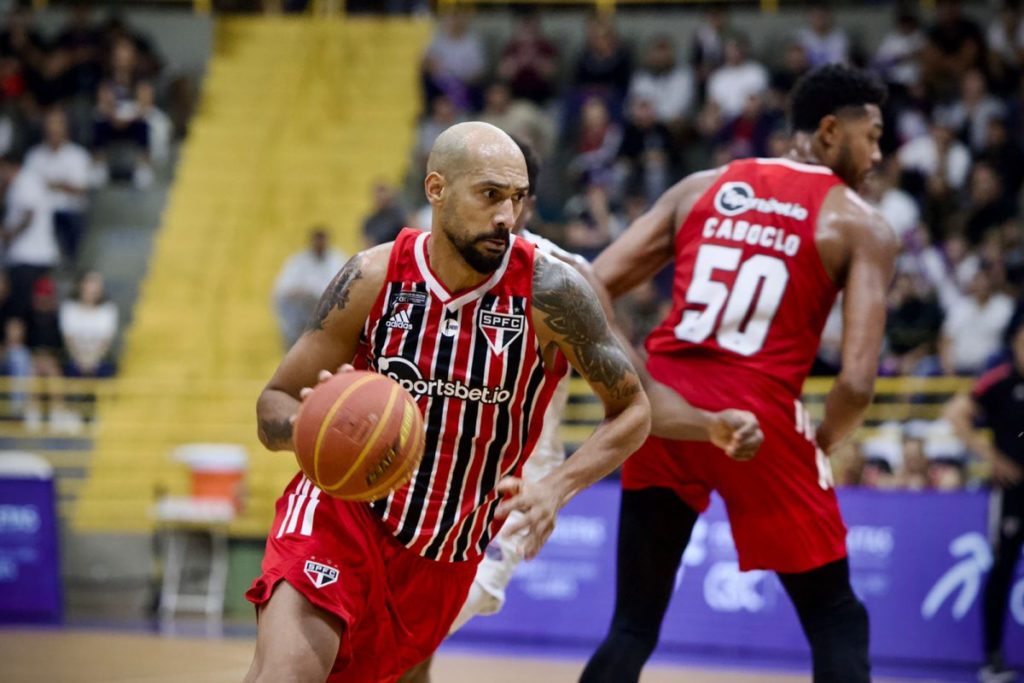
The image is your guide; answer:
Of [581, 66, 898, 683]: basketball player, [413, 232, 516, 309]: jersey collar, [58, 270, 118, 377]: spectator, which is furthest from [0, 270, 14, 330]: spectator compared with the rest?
[413, 232, 516, 309]: jersey collar

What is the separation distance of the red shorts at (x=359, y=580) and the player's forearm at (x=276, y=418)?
20cm

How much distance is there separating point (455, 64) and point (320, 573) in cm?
1338

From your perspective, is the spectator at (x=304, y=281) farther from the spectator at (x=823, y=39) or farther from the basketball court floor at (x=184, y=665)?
the spectator at (x=823, y=39)

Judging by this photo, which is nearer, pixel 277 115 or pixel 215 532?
pixel 215 532

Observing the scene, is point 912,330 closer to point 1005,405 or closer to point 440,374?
point 1005,405

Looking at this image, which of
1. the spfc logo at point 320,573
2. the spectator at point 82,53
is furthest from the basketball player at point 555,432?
the spectator at point 82,53

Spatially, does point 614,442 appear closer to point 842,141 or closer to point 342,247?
point 842,141

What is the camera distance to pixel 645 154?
15.0 m

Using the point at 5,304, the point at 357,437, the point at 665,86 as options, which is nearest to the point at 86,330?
the point at 5,304

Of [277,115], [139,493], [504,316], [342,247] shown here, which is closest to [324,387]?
[504,316]

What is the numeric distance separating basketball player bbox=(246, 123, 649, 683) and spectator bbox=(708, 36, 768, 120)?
11207 millimetres

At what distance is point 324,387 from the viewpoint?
421 centimetres

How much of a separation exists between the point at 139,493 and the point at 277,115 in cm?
623

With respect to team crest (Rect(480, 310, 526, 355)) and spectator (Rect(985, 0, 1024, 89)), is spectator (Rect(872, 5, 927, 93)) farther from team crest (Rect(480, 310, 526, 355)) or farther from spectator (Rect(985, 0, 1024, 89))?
team crest (Rect(480, 310, 526, 355))
